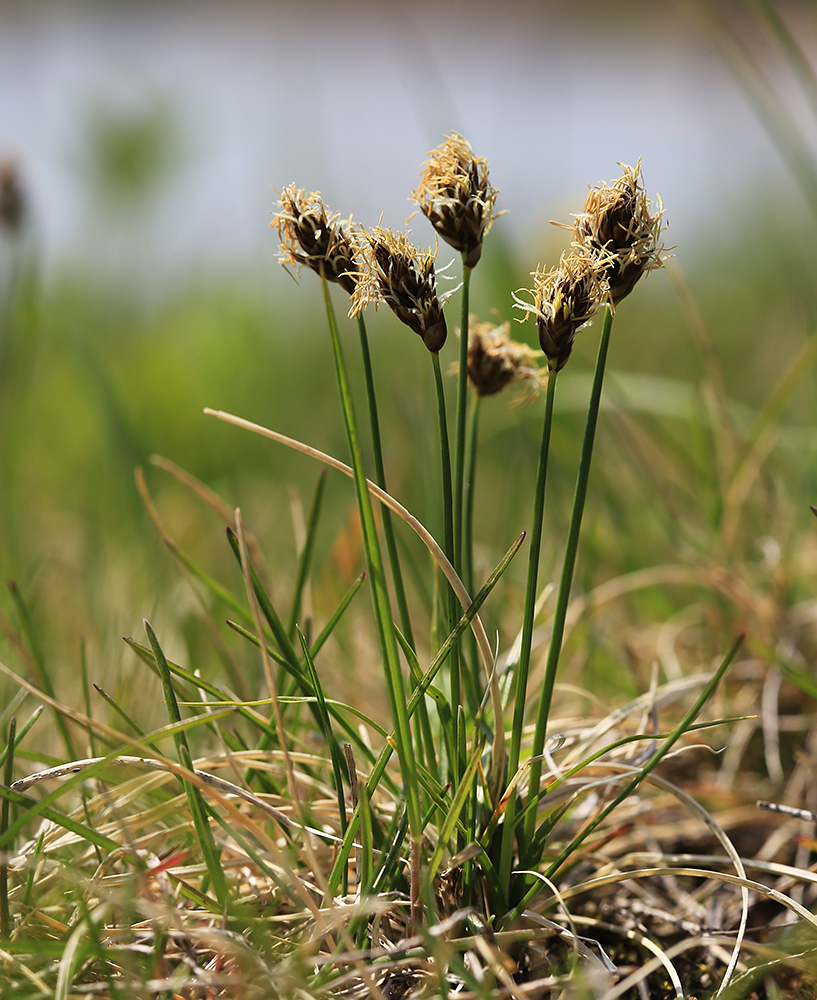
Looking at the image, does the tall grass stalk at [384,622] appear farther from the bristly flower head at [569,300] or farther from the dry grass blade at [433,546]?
the bristly flower head at [569,300]

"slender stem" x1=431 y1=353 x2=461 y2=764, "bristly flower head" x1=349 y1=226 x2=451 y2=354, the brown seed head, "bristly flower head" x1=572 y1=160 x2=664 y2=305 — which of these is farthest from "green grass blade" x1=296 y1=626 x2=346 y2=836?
the brown seed head

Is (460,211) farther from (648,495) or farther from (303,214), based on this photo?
(648,495)

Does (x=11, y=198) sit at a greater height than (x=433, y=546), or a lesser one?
greater

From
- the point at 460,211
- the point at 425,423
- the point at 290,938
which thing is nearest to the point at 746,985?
the point at 290,938

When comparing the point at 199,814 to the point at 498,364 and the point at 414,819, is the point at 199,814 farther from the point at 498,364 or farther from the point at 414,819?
the point at 498,364

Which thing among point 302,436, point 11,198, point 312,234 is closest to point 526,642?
point 312,234

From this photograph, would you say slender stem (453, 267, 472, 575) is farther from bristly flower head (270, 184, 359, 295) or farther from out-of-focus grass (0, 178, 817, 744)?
out-of-focus grass (0, 178, 817, 744)
